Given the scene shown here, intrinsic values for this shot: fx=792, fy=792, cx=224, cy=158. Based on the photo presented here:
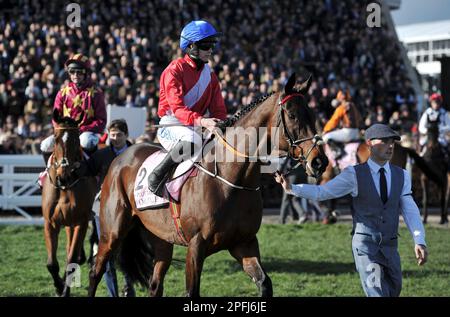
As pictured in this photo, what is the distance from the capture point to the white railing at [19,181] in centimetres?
1391

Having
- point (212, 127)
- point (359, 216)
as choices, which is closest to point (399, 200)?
point (359, 216)

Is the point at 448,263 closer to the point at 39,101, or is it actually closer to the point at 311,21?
the point at 39,101

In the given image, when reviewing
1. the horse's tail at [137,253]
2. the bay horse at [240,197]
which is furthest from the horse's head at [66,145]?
the bay horse at [240,197]

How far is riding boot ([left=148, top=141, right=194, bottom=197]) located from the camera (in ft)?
20.0

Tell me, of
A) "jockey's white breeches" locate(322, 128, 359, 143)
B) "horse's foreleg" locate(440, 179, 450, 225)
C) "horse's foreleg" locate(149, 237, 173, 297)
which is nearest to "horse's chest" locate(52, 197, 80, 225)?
"horse's foreleg" locate(149, 237, 173, 297)

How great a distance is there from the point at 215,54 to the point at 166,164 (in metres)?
15.7

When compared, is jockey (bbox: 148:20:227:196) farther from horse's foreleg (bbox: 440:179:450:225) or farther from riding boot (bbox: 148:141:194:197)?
horse's foreleg (bbox: 440:179:450:225)

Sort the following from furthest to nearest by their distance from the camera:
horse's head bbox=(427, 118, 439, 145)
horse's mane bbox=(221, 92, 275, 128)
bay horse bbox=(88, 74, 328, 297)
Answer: horse's head bbox=(427, 118, 439, 145) < horse's mane bbox=(221, 92, 275, 128) < bay horse bbox=(88, 74, 328, 297)

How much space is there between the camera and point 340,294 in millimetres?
8070

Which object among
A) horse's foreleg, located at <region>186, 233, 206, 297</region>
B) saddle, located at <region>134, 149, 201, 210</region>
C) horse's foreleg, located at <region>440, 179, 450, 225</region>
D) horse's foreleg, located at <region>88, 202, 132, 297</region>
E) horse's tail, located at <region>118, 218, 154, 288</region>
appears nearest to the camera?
horse's foreleg, located at <region>186, 233, 206, 297</region>

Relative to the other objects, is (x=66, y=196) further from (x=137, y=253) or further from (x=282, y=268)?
(x=282, y=268)

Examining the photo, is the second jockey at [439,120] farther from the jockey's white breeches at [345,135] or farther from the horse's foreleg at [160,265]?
the horse's foreleg at [160,265]

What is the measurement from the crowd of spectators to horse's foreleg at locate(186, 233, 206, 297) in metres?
9.99
